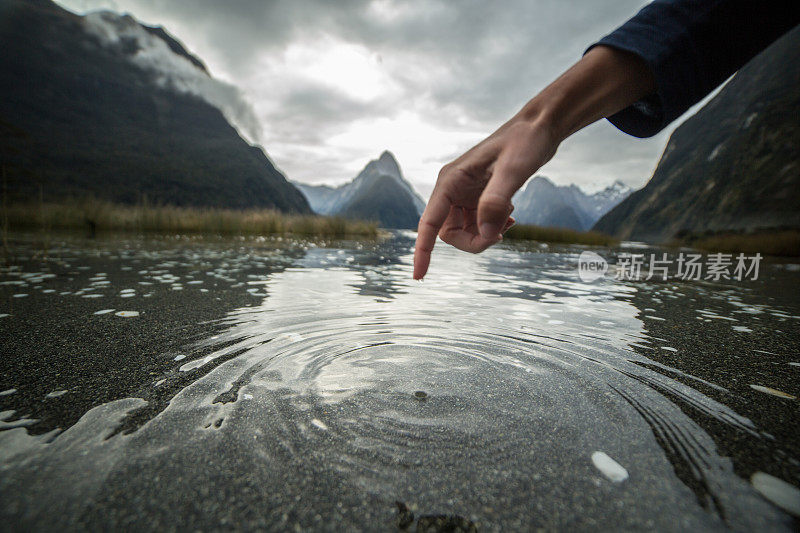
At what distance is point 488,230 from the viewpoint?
1.26 metres

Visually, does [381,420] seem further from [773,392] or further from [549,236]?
[549,236]

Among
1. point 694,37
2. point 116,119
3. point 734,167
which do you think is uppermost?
point 116,119

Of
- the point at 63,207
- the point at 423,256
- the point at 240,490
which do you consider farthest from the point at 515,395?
the point at 63,207

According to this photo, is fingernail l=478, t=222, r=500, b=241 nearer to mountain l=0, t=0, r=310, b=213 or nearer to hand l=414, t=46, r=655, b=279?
hand l=414, t=46, r=655, b=279

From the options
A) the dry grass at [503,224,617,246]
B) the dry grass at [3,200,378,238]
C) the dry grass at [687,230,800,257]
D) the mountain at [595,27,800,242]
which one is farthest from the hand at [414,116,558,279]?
the mountain at [595,27,800,242]

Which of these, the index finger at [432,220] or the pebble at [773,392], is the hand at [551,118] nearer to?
the index finger at [432,220]

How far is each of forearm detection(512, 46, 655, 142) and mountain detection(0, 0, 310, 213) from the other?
256 ft

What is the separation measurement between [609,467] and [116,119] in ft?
455

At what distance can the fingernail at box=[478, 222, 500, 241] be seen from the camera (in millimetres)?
1241

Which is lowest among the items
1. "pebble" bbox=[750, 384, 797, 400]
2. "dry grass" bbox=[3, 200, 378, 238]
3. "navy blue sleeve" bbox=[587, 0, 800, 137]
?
"pebble" bbox=[750, 384, 797, 400]

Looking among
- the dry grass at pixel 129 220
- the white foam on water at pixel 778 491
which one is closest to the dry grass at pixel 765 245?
the white foam on water at pixel 778 491

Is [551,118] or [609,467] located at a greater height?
[551,118]

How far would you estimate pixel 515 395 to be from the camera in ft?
5.34

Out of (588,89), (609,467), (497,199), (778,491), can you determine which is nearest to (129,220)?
(497,199)
